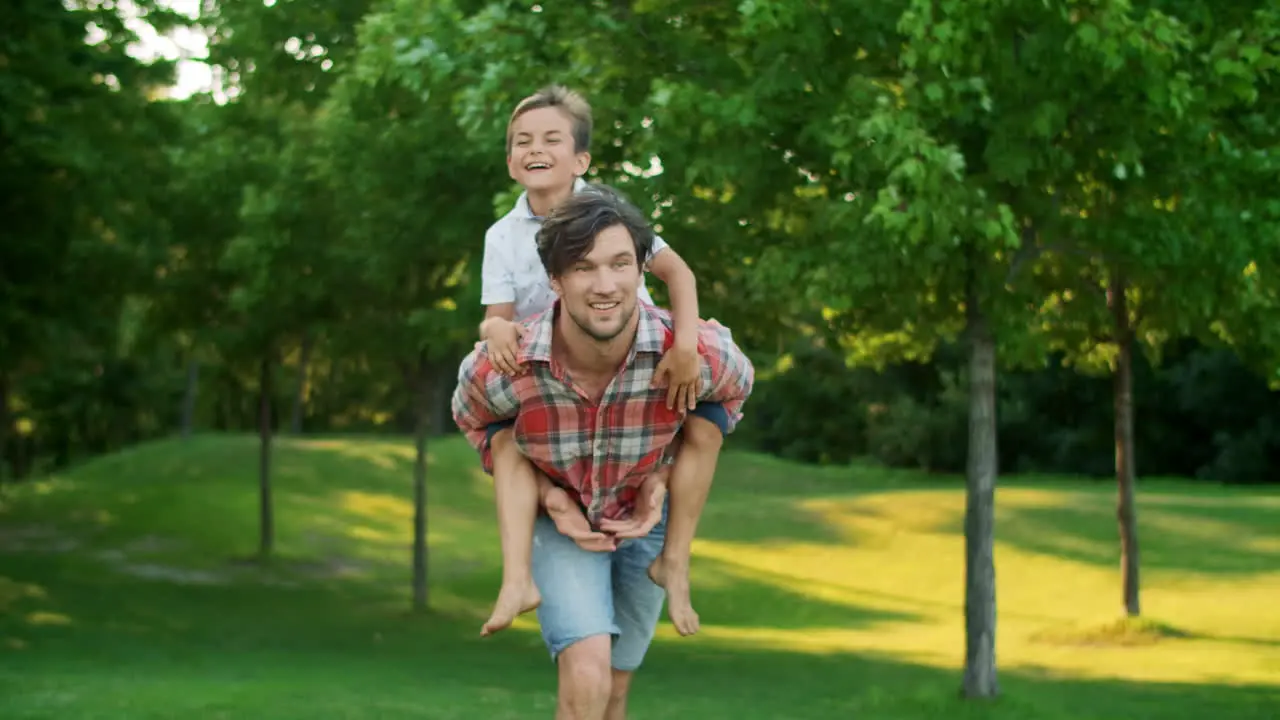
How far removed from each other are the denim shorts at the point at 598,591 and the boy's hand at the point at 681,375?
1.62 feet

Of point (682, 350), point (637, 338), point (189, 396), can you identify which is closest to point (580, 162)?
point (637, 338)

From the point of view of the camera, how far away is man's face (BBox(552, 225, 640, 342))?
4.48m

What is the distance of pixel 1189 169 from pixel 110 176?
12784mm

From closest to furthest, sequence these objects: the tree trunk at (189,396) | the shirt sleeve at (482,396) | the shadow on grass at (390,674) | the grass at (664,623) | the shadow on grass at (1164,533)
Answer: the shirt sleeve at (482,396)
the shadow on grass at (390,674)
the grass at (664,623)
the shadow on grass at (1164,533)
the tree trunk at (189,396)

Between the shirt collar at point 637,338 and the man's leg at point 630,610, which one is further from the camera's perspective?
the man's leg at point 630,610

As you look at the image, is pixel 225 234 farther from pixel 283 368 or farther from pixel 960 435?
pixel 960 435

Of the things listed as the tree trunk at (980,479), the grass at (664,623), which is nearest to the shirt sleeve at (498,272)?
the grass at (664,623)

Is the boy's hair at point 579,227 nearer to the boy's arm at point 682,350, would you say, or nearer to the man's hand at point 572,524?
the boy's arm at point 682,350

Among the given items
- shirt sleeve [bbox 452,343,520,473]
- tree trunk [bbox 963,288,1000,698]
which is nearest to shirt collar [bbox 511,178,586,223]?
shirt sleeve [bbox 452,343,520,473]

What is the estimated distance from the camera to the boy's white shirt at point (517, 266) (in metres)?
5.11

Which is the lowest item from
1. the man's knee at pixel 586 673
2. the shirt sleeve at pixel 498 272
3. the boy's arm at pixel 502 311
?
the man's knee at pixel 586 673

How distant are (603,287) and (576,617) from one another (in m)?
0.96

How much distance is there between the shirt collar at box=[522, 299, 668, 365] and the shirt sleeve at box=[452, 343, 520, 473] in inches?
5.9

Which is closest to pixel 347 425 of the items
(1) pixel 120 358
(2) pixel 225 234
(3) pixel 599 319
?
(1) pixel 120 358
